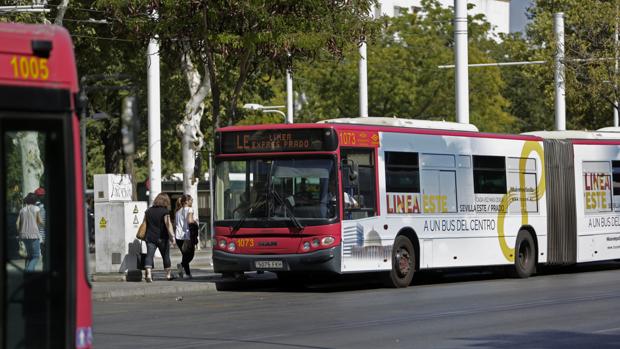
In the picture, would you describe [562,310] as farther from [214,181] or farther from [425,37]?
[425,37]

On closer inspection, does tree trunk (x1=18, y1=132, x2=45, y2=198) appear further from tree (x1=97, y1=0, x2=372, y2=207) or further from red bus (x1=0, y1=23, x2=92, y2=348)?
tree (x1=97, y1=0, x2=372, y2=207)

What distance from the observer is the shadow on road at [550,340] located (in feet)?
44.2

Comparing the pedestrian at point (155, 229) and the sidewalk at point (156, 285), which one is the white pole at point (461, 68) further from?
the pedestrian at point (155, 229)

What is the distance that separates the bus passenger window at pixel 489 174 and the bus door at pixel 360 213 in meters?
3.36

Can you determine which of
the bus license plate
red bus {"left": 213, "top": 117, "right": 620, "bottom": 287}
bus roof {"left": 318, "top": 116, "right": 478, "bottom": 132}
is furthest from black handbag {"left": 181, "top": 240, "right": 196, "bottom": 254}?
bus roof {"left": 318, "top": 116, "right": 478, "bottom": 132}

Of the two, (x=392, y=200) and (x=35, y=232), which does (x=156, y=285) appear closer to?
(x=392, y=200)

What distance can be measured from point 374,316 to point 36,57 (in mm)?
9926

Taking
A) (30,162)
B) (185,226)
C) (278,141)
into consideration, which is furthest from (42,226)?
(185,226)

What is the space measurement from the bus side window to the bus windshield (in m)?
0.34

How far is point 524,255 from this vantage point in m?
27.2

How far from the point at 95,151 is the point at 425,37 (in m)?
17.8

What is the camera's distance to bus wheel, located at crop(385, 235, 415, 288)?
77.9 feet

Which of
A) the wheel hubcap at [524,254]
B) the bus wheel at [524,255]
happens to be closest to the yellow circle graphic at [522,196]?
the bus wheel at [524,255]

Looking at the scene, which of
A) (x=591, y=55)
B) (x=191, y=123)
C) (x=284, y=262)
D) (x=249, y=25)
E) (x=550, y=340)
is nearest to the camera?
(x=550, y=340)
